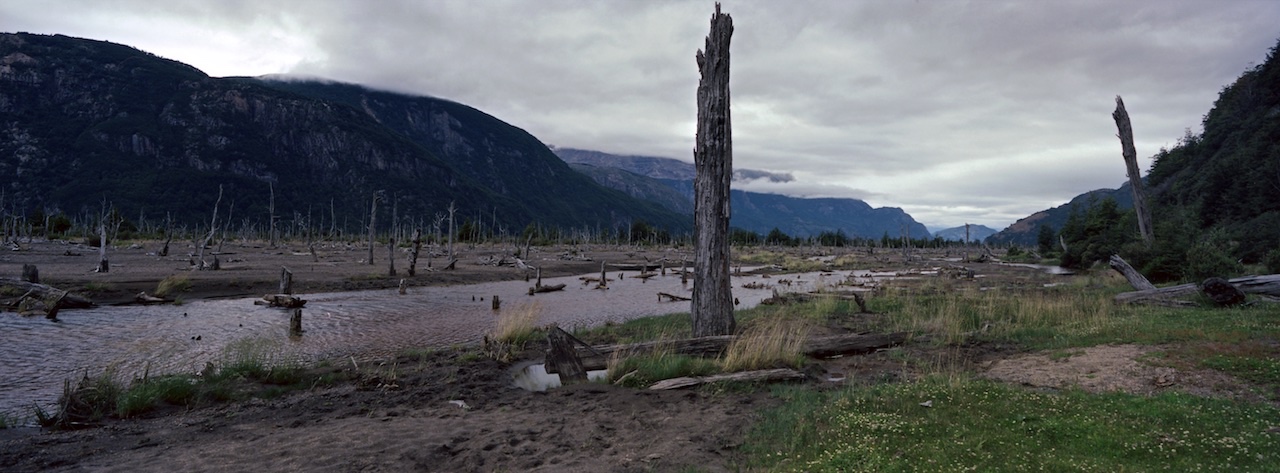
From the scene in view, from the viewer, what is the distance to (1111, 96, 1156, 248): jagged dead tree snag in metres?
28.2

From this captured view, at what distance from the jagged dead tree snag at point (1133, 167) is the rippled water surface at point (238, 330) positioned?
20199 millimetres

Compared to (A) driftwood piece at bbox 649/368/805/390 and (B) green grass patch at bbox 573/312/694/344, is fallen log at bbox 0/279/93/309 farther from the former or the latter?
(A) driftwood piece at bbox 649/368/805/390

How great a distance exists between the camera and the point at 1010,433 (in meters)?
6.60

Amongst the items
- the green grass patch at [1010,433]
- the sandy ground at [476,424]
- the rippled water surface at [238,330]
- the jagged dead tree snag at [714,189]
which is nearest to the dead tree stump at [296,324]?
the rippled water surface at [238,330]

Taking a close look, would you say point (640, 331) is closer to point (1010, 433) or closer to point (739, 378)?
point (739, 378)

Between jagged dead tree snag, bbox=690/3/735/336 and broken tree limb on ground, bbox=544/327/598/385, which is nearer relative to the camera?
broken tree limb on ground, bbox=544/327/598/385

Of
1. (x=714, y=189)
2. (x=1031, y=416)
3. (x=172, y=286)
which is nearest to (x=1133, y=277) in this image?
(x=714, y=189)

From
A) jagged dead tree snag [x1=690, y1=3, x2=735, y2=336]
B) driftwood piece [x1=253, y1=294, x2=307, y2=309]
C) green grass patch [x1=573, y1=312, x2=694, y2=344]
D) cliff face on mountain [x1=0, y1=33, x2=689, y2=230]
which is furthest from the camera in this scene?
cliff face on mountain [x1=0, y1=33, x2=689, y2=230]

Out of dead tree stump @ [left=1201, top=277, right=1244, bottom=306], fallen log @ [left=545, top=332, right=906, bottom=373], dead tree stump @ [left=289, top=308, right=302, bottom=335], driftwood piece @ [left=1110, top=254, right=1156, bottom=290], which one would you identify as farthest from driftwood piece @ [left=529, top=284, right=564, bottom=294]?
dead tree stump @ [left=1201, top=277, right=1244, bottom=306]

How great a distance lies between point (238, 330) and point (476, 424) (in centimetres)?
1559

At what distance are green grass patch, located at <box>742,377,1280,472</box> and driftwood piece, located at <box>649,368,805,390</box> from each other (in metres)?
1.88

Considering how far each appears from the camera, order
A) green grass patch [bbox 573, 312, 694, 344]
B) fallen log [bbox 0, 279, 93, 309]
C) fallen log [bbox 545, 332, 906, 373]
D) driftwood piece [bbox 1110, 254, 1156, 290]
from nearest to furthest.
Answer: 1. fallen log [bbox 545, 332, 906, 373]
2. green grass patch [bbox 573, 312, 694, 344]
3. driftwood piece [bbox 1110, 254, 1156, 290]
4. fallen log [bbox 0, 279, 93, 309]

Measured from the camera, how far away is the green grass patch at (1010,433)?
18.5 feet

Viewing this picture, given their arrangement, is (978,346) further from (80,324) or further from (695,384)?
(80,324)
